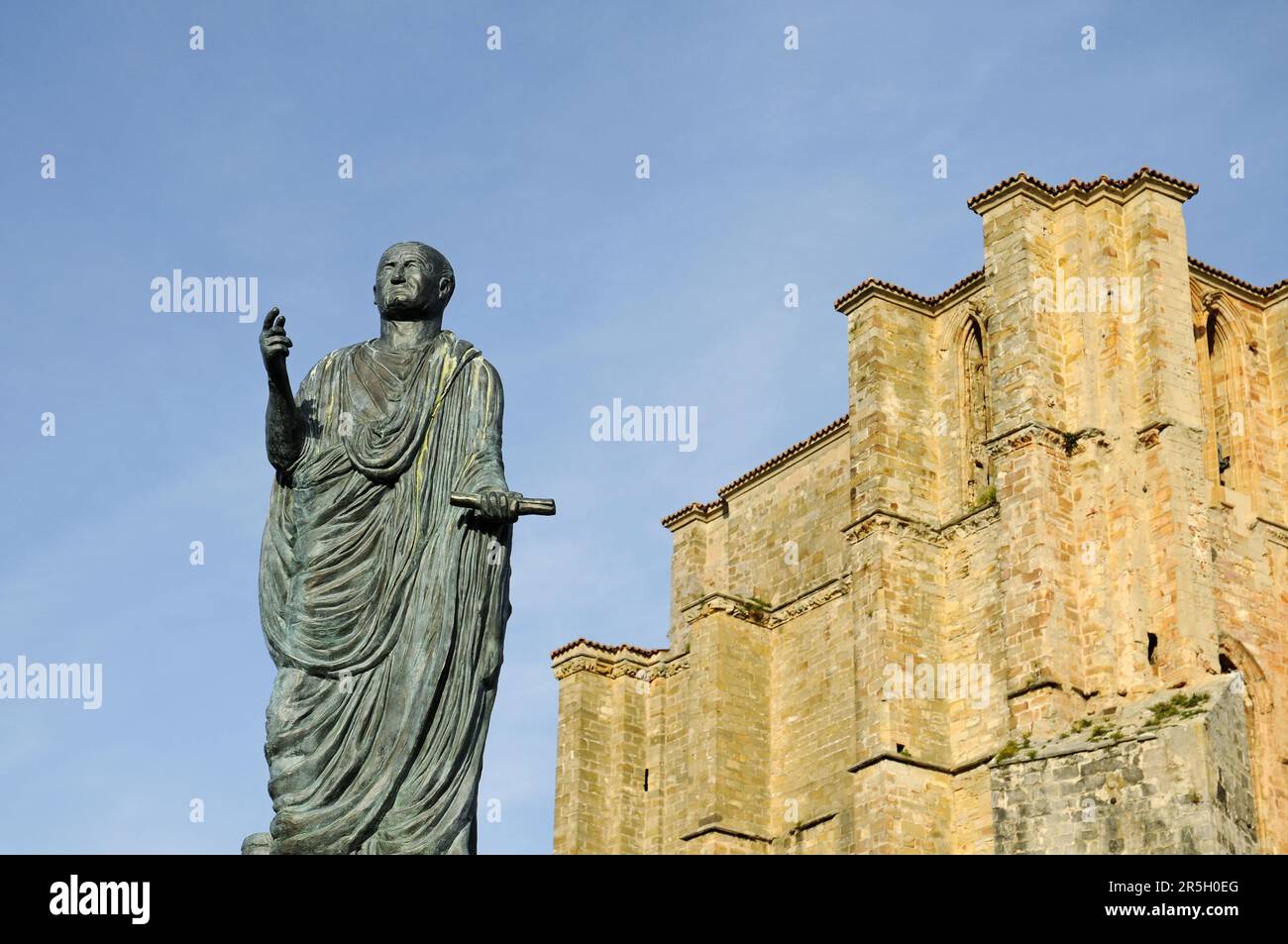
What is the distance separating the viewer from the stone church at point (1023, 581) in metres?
26.2

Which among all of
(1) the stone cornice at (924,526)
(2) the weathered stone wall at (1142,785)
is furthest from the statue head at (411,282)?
(1) the stone cornice at (924,526)

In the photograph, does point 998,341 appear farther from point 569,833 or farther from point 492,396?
point 492,396

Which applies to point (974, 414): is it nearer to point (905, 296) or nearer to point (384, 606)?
point (905, 296)

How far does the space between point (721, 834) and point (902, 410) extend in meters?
7.68

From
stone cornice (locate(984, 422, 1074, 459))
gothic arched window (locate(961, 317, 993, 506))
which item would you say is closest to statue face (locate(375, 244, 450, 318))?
stone cornice (locate(984, 422, 1074, 459))

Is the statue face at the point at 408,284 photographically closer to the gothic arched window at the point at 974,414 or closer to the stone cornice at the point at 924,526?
the stone cornice at the point at 924,526

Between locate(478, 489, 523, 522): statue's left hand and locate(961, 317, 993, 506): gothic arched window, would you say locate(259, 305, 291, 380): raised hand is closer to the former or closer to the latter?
locate(478, 489, 523, 522): statue's left hand

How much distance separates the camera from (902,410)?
32781 millimetres

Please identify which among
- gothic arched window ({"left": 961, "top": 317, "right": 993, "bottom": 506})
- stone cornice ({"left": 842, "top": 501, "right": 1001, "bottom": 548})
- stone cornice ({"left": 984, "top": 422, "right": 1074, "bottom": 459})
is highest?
gothic arched window ({"left": 961, "top": 317, "right": 993, "bottom": 506})

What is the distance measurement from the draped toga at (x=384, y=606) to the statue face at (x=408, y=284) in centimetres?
19

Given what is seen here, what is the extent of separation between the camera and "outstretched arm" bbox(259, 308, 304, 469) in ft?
20.0

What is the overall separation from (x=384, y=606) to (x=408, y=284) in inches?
46.1
